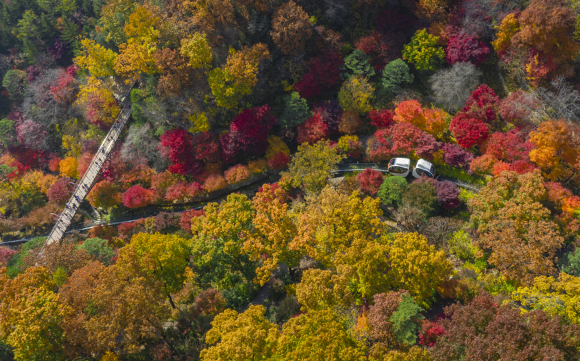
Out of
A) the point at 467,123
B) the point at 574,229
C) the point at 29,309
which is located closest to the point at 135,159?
the point at 29,309

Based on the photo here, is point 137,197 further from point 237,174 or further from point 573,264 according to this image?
point 573,264

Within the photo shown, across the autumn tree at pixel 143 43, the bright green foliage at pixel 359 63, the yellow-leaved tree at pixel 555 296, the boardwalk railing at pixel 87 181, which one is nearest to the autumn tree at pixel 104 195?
the boardwalk railing at pixel 87 181

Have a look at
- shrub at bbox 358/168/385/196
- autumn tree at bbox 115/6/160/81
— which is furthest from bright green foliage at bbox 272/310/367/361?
autumn tree at bbox 115/6/160/81

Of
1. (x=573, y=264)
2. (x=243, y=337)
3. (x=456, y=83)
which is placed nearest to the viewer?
(x=243, y=337)

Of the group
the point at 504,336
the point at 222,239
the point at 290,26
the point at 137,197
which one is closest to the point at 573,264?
the point at 504,336

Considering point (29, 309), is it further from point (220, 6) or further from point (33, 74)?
point (33, 74)

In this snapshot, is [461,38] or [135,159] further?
[135,159]
